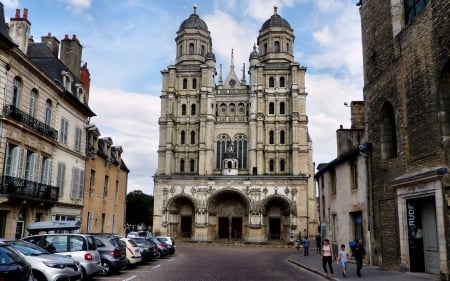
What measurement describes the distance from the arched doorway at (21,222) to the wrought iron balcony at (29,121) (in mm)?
3571

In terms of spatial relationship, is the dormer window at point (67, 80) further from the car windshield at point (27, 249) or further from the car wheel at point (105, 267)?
the car windshield at point (27, 249)

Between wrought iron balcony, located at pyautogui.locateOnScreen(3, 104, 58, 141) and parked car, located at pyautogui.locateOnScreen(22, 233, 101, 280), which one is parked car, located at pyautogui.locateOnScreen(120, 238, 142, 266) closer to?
parked car, located at pyautogui.locateOnScreen(22, 233, 101, 280)

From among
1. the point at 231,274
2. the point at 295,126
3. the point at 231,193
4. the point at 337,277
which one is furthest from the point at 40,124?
the point at 295,126

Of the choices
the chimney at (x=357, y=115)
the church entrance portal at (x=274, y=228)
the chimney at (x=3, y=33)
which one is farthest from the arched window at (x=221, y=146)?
the chimney at (x=3, y=33)

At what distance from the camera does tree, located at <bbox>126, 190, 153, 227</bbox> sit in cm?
7356

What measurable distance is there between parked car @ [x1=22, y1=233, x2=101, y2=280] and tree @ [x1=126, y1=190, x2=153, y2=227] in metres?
61.5

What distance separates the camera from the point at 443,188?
13047mm

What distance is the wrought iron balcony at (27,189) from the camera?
17.4 m

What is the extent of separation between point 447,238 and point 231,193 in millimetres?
42342

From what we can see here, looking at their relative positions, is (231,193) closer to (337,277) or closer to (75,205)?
(75,205)

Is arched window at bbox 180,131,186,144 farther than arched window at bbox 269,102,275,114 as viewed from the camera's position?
Yes

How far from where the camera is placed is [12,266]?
802cm

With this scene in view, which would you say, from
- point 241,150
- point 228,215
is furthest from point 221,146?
point 228,215

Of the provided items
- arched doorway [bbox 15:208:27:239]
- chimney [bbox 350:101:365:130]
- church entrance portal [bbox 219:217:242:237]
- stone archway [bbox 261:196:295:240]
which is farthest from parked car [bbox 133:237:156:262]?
church entrance portal [bbox 219:217:242:237]
